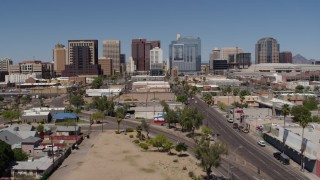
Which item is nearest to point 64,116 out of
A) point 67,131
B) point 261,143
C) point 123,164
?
point 67,131

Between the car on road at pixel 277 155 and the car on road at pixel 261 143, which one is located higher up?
the car on road at pixel 261 143

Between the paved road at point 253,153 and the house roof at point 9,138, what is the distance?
134ft

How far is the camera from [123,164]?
A: 62562 millimetres

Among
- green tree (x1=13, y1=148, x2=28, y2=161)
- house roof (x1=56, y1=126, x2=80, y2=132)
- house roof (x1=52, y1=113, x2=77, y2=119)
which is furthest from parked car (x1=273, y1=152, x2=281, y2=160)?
house roof (x1=52, y1=113, x2=77, y2=119)

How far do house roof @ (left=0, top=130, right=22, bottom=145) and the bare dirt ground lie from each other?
39.7ft

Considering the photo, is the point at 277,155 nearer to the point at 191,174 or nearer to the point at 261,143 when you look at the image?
the point at 261,143

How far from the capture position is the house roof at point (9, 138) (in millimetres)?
72375

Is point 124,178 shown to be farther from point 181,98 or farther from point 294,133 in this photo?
point 181,98

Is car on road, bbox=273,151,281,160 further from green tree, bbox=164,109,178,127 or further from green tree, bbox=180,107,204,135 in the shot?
green tree, bbox=164,109,178,127

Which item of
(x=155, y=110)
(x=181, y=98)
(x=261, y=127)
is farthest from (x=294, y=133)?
(x=181, y=98)

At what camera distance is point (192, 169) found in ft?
196

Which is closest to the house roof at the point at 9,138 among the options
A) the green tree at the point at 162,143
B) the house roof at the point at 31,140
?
the house roof at the point at 31,140

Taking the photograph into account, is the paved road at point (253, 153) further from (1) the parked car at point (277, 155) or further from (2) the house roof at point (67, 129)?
(2) the house roof at point (67, 129)

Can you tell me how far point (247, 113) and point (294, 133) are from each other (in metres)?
46.7
